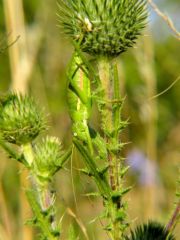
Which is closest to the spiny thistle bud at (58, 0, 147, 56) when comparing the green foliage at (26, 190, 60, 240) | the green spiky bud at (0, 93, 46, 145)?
the green spiky bud at (0, 93, 46, 145)

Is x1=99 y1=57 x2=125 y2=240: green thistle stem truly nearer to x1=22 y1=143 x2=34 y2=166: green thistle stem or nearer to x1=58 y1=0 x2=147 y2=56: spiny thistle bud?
x1=58 y1=0 x2=147 y2=56: spiny thistle bud

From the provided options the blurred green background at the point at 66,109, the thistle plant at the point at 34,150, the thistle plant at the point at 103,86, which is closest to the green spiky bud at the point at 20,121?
the thistle plant at the point at 34,150

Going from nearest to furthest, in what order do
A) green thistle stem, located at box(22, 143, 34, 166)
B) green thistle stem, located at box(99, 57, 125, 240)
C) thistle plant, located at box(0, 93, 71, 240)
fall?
green thistle stem, located at box(99, 57, 125, 240), thistle plant, located at box(0, 93, 71, 240), green thistle stem, located at box(22, 143, 34, 166)

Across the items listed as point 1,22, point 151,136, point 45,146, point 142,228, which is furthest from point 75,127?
point 1,22

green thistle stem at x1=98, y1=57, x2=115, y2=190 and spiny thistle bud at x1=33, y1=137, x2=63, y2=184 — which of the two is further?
spiny thistle bud at x1=33, y1=137, x2=63, y2=184

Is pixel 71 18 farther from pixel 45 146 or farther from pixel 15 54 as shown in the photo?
pixel 15 54

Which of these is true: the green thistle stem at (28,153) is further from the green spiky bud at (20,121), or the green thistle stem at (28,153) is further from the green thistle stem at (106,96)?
the green thistle stem at (106,96)
